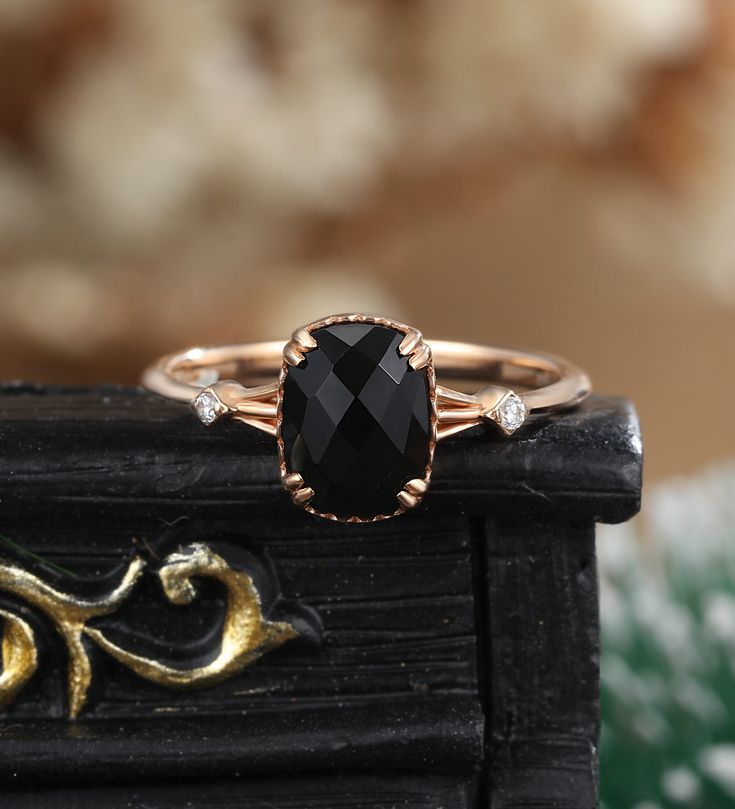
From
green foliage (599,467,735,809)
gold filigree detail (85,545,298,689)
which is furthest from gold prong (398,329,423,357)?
green foliage (599,467,735,809)

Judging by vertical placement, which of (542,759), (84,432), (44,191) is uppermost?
(44,191)

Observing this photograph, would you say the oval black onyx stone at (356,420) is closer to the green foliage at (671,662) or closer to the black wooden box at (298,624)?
the black wooden box at (298,624)

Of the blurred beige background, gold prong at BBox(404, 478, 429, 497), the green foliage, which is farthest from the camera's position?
the blurred beige background

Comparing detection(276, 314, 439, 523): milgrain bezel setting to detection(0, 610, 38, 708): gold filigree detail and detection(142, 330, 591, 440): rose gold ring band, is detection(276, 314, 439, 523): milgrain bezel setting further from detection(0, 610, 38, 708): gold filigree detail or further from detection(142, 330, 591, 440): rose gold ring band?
detection(0, 610, 38, 708): gold filigree detail

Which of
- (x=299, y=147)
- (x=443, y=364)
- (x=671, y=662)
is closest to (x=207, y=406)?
(x=443, y=364)

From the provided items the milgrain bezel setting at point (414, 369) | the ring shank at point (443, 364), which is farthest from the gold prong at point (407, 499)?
the ring shank at point (443, 364)

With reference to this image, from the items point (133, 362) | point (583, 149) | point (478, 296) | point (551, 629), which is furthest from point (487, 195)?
point (551, 629)

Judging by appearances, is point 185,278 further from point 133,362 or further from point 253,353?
point 253,353

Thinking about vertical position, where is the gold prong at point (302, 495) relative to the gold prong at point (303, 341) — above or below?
below
